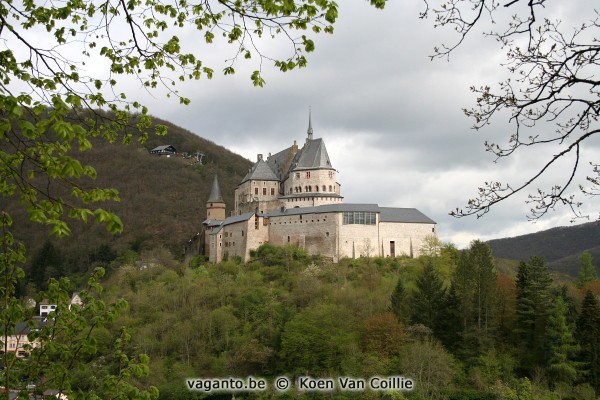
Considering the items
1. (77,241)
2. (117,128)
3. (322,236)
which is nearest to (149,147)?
(77,241)

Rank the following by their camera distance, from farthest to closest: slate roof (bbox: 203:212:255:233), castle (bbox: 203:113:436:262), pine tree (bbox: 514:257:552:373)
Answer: slate roof (bbox: 203:212:255:233), castle (bbox: 203:113:436:262), pine tree (bbox: 514:257:552:373)

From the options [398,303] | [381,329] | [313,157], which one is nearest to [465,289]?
[398,303]

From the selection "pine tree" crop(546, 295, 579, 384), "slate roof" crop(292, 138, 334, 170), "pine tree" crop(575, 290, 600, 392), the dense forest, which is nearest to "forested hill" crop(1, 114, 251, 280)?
"slate roof" crop(292, 138, 334, 170)

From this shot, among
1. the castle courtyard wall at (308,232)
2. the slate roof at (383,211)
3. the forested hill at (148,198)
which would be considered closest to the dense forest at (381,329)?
the castle courtyard wall at (308,232)

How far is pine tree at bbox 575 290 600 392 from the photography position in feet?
98.2

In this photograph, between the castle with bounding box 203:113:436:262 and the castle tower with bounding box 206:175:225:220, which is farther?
the castle tower with bounding box 206:175:225:220

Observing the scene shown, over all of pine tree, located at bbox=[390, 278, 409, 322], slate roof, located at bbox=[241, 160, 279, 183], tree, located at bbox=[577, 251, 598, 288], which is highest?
slate roof, located at bbox=[241, 160, 279, 183]

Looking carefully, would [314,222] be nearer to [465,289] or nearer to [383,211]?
[383,211]

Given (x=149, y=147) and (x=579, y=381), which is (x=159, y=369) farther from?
(x=149, y=147)

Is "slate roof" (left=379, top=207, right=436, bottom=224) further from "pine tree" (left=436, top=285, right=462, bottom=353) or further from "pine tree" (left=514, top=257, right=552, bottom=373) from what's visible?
"pine tree" (left=514, top=257, right=552, bottom=373)

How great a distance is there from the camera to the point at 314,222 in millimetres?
47812

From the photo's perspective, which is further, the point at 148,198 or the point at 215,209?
the point at 148,198

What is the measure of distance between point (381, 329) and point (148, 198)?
2755 inches

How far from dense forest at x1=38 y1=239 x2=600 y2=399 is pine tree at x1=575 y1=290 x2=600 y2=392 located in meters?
0.06
